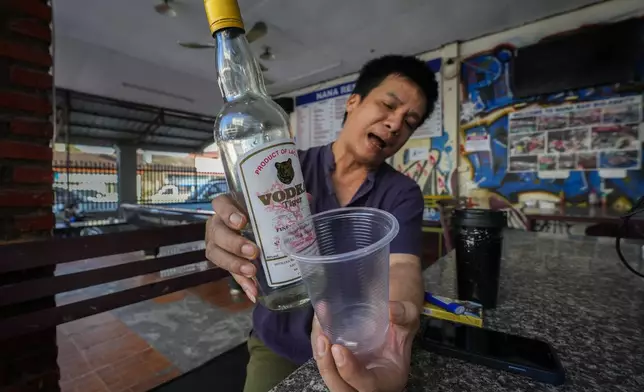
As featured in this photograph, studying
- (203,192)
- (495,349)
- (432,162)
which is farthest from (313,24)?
(203,192)

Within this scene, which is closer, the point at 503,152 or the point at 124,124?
the point at 503,152

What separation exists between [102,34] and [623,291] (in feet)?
13.3

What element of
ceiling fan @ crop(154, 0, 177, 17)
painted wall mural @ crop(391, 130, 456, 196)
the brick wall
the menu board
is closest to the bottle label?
the brick wall

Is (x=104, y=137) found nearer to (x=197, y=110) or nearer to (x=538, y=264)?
(x=197, y=110)

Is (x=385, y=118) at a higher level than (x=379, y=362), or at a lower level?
higher

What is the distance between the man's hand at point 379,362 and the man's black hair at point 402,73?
2.03 ft

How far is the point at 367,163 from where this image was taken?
0.76 metres

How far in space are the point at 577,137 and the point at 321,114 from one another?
9.38ft

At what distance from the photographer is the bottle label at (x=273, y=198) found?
0.37 meters

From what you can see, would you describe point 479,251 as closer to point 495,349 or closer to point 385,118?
point 495,349

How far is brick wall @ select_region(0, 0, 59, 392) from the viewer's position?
2.87 feet

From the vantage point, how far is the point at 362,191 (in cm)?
71

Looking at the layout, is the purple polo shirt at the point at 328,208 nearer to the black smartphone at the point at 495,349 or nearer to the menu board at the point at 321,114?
the black smartphone at the point at 495,349

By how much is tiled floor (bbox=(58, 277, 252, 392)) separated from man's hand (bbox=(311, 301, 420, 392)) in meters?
1.60
